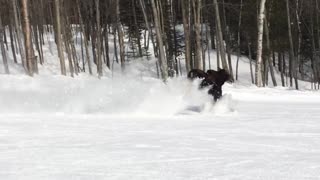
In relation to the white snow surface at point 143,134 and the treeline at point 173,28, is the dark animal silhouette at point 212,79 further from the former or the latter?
the treeline at point 173,28

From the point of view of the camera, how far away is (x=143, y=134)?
7.50 m

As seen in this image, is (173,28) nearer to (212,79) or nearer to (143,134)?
(212,79)

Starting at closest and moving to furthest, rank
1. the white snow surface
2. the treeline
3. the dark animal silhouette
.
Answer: the white snow surface → the dark animal silhouette → the treeline

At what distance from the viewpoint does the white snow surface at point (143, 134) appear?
16.0ft

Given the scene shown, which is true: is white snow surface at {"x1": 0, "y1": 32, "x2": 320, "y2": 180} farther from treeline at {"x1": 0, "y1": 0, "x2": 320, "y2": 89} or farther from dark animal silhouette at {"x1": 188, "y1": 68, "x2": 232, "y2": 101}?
treeline at {"x1": 0, "y1": 0, "x2": 320, "y2": 89}

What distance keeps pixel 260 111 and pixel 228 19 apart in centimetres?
3397

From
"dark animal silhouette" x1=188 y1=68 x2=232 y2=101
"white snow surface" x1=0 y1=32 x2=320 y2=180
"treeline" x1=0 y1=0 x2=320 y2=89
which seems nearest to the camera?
"white snow surface" x1=0 y1=32 x2=320 y2=180

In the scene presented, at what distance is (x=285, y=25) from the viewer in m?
40.9

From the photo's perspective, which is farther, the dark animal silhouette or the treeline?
the treeline

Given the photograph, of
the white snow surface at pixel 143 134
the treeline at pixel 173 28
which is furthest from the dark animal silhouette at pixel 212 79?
the treeline at pixel 173 28

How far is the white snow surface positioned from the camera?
4.87m

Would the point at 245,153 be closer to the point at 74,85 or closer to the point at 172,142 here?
the point at 172,142

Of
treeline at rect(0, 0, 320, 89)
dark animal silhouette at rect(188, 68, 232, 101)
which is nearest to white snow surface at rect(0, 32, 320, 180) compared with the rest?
dark animal silhouette at rect(188, 68, 232, 101)

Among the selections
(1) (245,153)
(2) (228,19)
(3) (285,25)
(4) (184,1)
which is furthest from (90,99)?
(2) (228,19)
